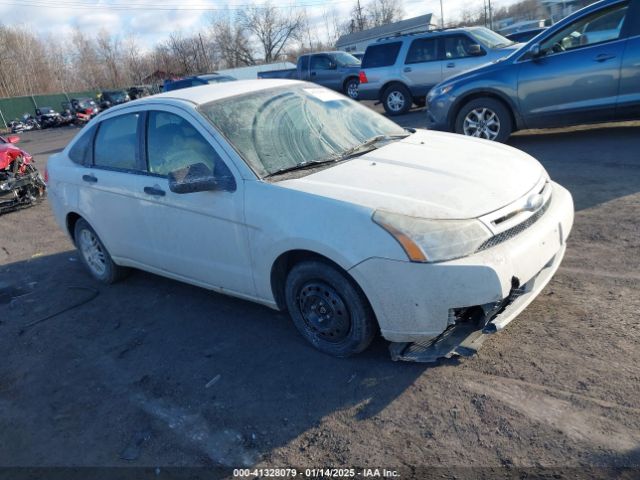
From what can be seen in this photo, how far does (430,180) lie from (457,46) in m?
10.5

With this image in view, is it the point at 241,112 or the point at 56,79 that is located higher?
the point at 56,79

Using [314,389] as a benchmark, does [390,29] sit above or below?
above

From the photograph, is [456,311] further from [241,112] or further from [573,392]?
[241,112]

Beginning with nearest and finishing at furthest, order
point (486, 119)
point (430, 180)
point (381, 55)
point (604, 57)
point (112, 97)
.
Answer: point (430, 180), point (604, 57), point (486, 119), point (381, 55), point (112, 97)

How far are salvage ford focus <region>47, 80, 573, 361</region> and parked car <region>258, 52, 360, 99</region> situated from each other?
1421 cm

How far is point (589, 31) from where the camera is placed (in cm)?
722

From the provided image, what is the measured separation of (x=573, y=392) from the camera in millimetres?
2725

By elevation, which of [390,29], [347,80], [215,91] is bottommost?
[347,80]

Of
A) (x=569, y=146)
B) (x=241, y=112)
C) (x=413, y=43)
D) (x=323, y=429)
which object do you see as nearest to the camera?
(x=323, y=429)

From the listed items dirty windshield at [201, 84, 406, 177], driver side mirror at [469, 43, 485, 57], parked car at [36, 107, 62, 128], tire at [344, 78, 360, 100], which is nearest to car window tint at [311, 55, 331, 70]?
tire at [344, 78, 360, 100]

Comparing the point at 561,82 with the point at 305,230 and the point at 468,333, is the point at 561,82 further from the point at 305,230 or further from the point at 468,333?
A: the point at 305,230

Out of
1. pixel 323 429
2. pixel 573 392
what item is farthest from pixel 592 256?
pixel 323 429

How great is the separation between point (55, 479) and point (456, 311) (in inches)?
94.3

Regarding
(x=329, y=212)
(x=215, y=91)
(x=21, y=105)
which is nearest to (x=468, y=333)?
(x=329, y=212)
